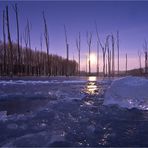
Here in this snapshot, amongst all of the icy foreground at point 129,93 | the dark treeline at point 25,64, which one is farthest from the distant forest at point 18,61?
the icy foreground at point 129,93

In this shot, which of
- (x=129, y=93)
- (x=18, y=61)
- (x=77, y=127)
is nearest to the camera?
(x=77, y=127)

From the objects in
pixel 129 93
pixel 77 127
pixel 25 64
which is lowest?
pixel 77 127

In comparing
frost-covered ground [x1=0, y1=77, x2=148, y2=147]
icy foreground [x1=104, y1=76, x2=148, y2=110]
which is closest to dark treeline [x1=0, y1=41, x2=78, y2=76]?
icy foreground [x1=104, y1=76, x2=148, y2=110]

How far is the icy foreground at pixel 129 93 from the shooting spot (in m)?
8.52

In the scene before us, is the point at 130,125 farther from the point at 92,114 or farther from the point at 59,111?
the point at 59,111

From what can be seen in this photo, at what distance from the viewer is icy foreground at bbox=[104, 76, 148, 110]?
8.52 meters

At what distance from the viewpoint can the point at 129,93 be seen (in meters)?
8.80

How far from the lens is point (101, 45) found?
160 ft

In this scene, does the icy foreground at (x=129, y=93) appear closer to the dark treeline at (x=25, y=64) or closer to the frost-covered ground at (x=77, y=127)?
the frost-covered ground at (x=77, y=127)

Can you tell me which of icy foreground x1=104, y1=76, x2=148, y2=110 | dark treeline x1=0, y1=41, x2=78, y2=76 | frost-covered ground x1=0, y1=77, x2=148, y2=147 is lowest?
frost-covered ground x1=0, y1=77, x2=148, y2=147

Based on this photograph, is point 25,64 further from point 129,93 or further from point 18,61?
point 129,93

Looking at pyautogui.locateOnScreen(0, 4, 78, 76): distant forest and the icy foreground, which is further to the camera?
pyautogui.locateOnScreen(0, 4, 78, 76): distant forest

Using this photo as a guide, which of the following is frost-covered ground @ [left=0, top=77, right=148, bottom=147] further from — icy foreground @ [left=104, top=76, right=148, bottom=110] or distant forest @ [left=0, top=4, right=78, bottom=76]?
distant forest @ [left=0, top=4, right=78, bottom=76]

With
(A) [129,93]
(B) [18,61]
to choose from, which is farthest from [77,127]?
(B) [18,61]
